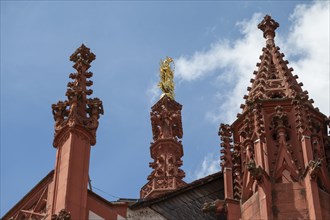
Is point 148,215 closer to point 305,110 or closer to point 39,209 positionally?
point 39,209

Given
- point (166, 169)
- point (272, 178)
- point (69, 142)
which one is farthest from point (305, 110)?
point (166, 169)

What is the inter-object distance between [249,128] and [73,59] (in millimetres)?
4881

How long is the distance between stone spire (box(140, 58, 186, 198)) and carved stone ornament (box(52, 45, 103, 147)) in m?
12.0

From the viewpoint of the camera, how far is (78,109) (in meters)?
23.9

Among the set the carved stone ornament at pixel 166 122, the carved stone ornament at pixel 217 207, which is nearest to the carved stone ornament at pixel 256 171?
the carved stone ornament at pixel 217 207

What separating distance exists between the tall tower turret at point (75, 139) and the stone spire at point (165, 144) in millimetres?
11612

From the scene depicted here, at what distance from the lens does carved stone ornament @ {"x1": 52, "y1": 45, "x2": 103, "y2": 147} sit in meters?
23.4

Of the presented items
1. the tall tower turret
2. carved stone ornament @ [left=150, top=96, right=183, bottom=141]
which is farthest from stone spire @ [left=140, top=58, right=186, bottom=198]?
the tall tower turret

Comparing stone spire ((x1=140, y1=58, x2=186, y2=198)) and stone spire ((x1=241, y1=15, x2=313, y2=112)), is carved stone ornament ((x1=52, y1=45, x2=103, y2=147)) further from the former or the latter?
stone spire ((x1=140, y1=58, x2=186, y2=198))

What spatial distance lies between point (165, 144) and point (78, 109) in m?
14.1

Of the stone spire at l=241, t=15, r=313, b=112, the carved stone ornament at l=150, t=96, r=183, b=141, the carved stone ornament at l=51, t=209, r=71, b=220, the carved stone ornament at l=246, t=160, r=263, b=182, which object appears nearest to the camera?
the carved stone ornament at l=51, t=209, r=71, b=220

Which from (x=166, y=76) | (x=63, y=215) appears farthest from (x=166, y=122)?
(x=63, y=215)

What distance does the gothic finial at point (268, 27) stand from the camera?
28172 mm

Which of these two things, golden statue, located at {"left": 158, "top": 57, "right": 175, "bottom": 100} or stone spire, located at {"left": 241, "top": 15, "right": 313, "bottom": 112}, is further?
golden statue, located at {"left": 158, "top": 57, "right": 175, "bottom": 100}
